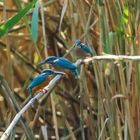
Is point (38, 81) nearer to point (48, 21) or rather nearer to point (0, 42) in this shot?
→ point (0, 42)

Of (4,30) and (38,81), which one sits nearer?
(38,81)

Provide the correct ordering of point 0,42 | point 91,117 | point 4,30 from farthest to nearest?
point 0,42
point 91,117
point 4,30

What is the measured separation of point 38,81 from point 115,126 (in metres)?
0.55

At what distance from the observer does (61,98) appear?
5.90 ft

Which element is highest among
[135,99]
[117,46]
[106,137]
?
[117,46]

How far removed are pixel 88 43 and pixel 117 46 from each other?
0.27 feet

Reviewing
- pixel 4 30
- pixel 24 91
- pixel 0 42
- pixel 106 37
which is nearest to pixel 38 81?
pixel 4 30

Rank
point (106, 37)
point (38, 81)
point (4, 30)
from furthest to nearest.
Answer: point (106, 37)
point (4, 30)
point (38, 81)

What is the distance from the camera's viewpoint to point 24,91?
189 cm

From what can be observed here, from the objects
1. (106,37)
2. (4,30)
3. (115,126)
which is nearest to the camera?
(4,30)

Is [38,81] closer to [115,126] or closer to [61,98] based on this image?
[115,126]

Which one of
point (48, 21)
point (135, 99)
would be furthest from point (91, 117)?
point (48, 21)

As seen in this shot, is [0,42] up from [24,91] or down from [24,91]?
up

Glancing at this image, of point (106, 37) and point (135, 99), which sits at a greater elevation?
point (106, 37)
